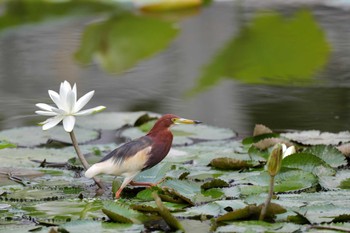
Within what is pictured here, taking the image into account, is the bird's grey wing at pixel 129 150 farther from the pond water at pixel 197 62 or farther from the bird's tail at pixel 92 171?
the pond water at pixel 197 62

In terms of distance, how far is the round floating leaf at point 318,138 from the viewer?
3.07 m

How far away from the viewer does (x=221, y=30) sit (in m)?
6.66

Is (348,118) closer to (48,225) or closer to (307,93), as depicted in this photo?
(307,93)

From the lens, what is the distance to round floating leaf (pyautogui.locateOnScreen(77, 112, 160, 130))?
3.49 meters

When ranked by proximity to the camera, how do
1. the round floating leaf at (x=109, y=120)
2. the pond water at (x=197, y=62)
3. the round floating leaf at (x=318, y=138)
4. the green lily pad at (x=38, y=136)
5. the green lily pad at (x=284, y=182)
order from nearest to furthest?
the green lily pad at (x=284, y=182)
the round floating leaf at (x=318, y=138)
the green lily pad at (x=38, y=136)
the round floating leaf at (x=109, y=120)
the pond water at (x=197, y=62)

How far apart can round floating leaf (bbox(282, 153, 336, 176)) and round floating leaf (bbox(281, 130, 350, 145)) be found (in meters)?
0.40

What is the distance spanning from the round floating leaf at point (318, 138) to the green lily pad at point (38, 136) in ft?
2.38

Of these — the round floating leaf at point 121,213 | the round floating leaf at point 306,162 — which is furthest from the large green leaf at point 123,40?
the round floating leaf at point 121,213

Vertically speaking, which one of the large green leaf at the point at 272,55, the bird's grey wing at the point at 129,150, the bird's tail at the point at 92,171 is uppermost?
the bird's grey wing at the point at 129,150

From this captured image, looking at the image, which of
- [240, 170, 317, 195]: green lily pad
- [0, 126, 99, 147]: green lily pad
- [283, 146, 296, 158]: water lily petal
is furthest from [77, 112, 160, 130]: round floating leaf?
[240, 170, 317, 195]: green lily pad

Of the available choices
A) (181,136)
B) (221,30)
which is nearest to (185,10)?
(221,30)

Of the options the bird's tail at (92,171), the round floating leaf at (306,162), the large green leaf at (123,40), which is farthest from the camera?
the large green leaf at (123,40)

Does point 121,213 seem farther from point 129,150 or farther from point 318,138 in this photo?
point 318,138

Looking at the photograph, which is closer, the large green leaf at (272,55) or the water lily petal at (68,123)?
the water lily petal at (68,123)
